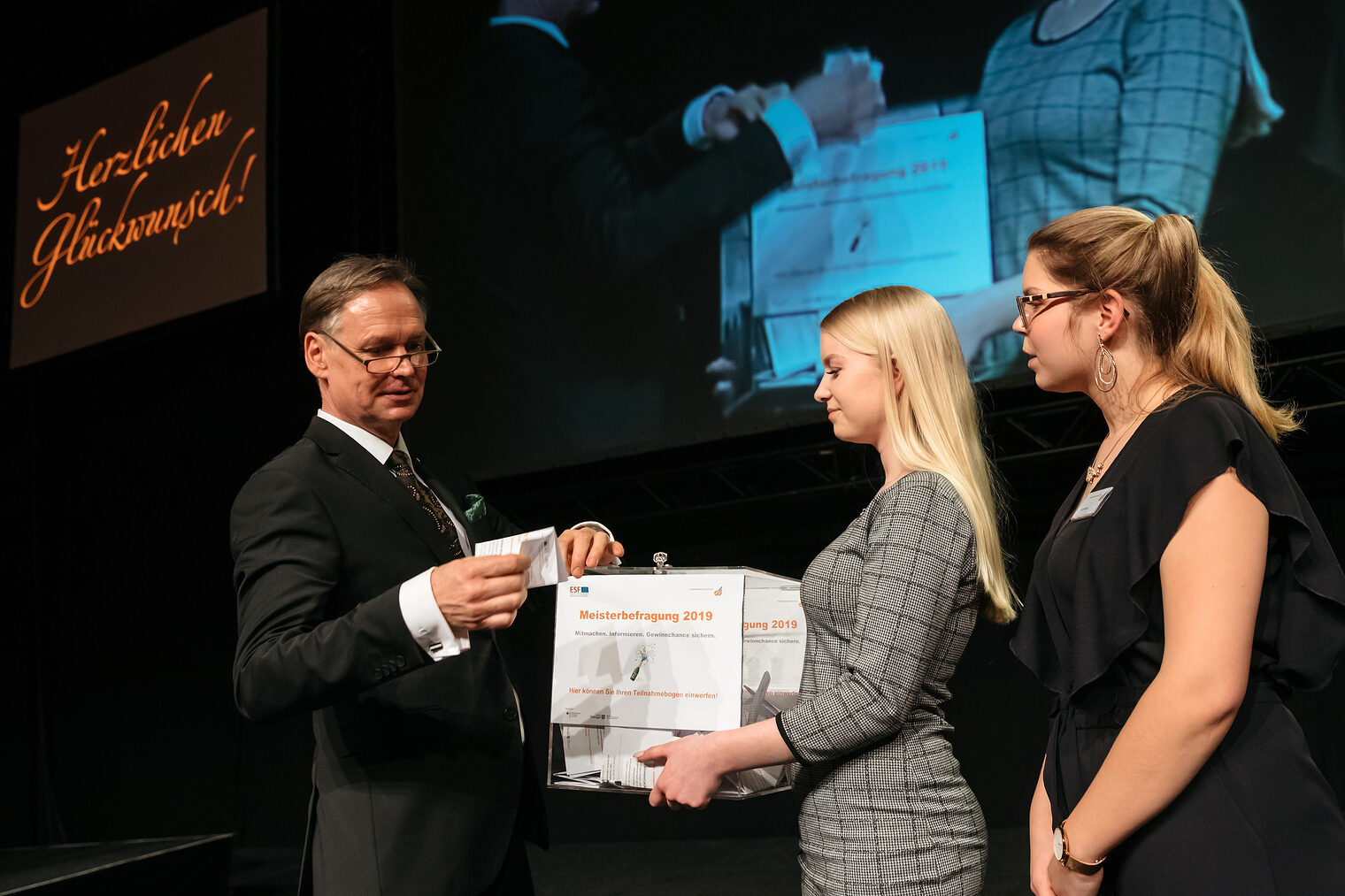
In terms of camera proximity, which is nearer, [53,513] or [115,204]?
[115,204]

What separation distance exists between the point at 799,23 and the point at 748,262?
1019 mm

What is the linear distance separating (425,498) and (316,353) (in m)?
0.33

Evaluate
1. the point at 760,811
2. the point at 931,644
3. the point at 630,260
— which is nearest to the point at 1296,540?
the point at 931,644

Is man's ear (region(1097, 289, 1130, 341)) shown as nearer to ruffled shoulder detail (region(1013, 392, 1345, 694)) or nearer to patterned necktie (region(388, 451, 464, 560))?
ruffled shoulder detail (region(1013, 392, 1345, 694))

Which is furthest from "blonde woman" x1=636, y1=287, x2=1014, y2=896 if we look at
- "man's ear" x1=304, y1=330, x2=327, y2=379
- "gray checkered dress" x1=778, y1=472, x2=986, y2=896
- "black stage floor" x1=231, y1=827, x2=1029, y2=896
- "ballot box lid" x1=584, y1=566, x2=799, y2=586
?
"black stage floor" x1=231, y1=827, x2=1029, y2=896

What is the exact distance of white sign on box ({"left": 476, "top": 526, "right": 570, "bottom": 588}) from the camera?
1.38m

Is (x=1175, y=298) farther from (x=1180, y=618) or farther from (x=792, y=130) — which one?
(x=792, y=130)

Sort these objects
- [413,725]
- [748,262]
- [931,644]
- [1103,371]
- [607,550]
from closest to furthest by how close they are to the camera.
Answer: [1103,371] → [931,644] → [413,725] → [607,550] → [748,262]

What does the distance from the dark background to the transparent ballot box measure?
2.49 metres

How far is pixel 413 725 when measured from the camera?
1.56 metres

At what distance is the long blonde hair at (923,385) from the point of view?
150cm

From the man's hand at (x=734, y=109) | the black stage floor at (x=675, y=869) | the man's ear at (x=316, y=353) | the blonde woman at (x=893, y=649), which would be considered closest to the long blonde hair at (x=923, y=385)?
the blonde woman at (x=893, y=649)

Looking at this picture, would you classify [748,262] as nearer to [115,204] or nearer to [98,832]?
[115,204]

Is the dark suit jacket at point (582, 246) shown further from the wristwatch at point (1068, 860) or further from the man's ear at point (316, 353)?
the wristwatch at point (1068, 860)
